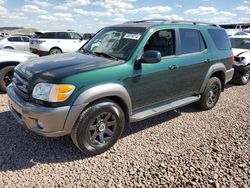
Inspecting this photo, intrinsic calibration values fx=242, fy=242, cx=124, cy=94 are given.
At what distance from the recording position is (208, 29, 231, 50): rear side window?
5.18 m

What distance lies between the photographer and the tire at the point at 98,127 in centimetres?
322

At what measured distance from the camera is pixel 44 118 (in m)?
2.97

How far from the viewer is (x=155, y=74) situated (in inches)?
153

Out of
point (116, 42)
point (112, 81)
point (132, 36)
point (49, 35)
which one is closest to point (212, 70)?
point (132, 36)

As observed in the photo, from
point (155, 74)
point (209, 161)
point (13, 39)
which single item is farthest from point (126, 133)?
point (13, 39)

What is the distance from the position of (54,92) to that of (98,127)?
2.73 ft

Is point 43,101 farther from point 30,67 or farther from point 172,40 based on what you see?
point 172,40

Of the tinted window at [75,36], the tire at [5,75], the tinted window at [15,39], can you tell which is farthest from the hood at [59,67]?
the tinted window at [15,39]

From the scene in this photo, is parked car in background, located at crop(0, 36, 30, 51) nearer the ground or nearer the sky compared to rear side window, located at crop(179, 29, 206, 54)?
nearer the ground

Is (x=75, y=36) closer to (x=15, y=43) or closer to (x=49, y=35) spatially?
(x=49, y=35)

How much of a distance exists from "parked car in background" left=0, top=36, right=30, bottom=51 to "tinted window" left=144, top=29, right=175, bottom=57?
14671 millimetres

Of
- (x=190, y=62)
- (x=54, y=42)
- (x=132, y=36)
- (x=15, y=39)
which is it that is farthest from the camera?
(x=15, y=39)

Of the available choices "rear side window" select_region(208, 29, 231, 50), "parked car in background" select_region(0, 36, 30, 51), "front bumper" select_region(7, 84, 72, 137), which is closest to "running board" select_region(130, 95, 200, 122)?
"front bumper" select_region(7, 84, 72, 137)

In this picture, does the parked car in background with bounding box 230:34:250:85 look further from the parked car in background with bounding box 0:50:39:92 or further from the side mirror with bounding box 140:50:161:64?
the parked car in background with bounding box 0:50:39:92
